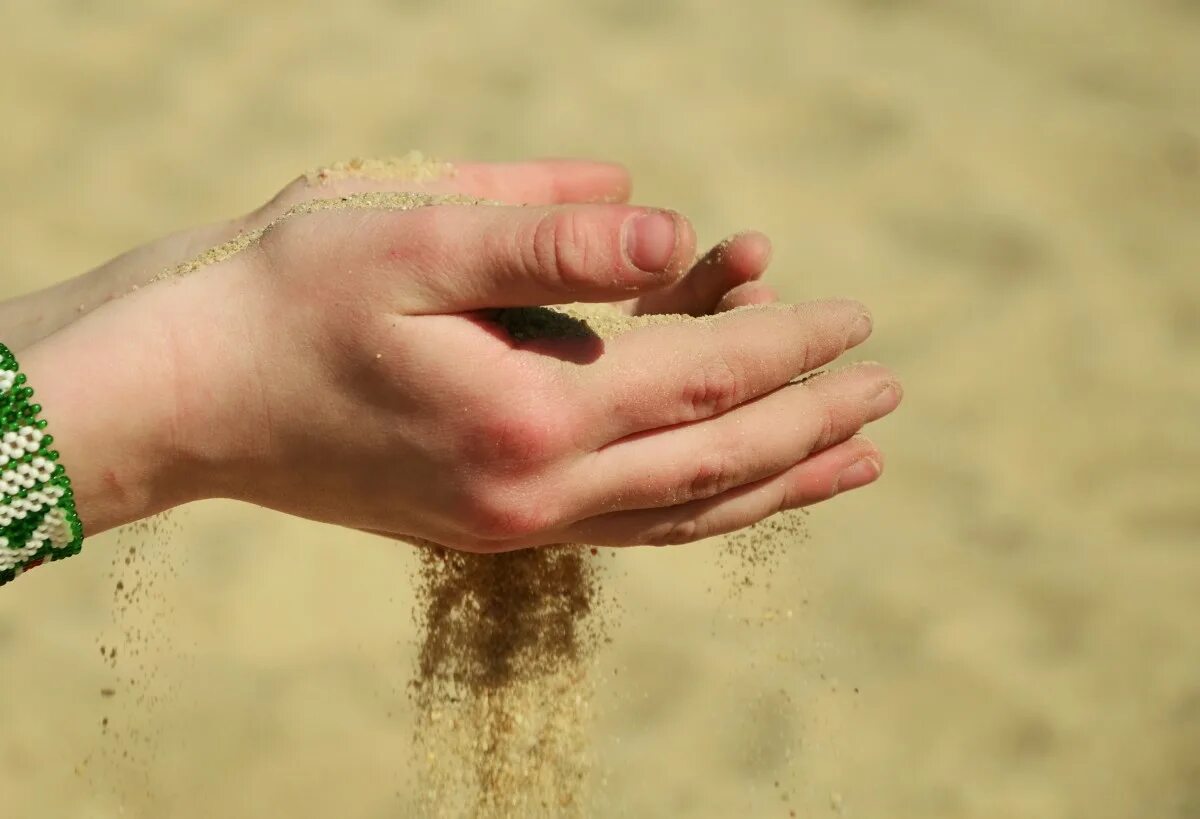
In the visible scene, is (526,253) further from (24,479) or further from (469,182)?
(469,182)

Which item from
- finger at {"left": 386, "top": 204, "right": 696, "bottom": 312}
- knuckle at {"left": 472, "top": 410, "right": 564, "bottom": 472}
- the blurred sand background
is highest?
finger at {"left": 386, "top": 204, "right": 696, "bottom": 312}

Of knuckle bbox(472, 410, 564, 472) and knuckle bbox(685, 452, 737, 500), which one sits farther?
knuckle bbox(685, 452, 737, 500)

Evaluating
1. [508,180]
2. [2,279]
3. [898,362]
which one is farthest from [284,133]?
[898,362]

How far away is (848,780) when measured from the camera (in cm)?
182

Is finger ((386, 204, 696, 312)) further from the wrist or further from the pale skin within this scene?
the wrist

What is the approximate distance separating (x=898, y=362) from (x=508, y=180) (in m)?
0.87

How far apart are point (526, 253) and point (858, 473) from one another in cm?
54

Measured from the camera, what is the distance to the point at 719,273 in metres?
1.60

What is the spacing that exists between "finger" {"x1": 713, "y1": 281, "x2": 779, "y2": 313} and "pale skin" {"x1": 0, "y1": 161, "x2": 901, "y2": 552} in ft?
0.71

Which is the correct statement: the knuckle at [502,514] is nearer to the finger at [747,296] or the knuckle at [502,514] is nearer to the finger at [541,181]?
the finger at [747,296]

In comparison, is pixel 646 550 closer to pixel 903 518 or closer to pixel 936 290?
pixel 903 518

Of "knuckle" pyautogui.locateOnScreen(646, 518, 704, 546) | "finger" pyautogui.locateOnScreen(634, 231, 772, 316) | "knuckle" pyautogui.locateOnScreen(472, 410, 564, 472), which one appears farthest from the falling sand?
"knuckle" pyautogui.locateOnScreen(472, 410, 564, 472)

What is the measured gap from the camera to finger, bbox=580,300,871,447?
1.19 metres

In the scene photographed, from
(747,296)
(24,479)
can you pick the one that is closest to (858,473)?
A: (747,296)
